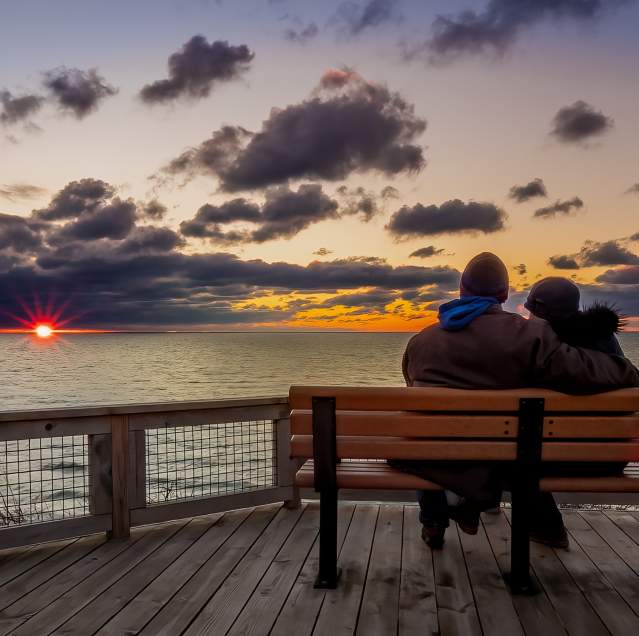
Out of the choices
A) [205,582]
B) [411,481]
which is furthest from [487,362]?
[205,582]

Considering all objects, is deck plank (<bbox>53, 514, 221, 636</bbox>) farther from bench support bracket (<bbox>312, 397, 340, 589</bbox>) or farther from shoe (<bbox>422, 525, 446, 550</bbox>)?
shoe (<bbox>422, 525, 446, 550</bbox>)

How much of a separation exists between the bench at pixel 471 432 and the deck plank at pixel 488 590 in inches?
5.2

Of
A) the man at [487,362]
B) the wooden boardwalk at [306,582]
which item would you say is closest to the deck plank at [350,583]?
the wooden boardwalk at [306,582]

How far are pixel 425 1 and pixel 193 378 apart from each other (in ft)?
161

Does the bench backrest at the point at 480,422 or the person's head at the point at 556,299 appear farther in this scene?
the person's head at the point at 556,299

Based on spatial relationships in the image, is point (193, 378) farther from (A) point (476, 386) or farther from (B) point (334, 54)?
(A) point (476, 386)

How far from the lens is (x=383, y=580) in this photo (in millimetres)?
3260

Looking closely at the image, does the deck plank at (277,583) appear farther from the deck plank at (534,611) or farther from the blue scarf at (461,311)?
the blue scarf at (461,311)

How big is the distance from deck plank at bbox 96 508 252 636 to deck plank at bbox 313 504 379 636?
76 cm

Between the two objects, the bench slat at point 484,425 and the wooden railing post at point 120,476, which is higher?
the bench slat at point 484,425

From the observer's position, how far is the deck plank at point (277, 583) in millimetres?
2766

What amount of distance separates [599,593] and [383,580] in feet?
3.44

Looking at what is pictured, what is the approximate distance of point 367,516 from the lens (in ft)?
14.5

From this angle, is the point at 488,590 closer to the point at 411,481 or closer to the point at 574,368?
the point at 411,481
